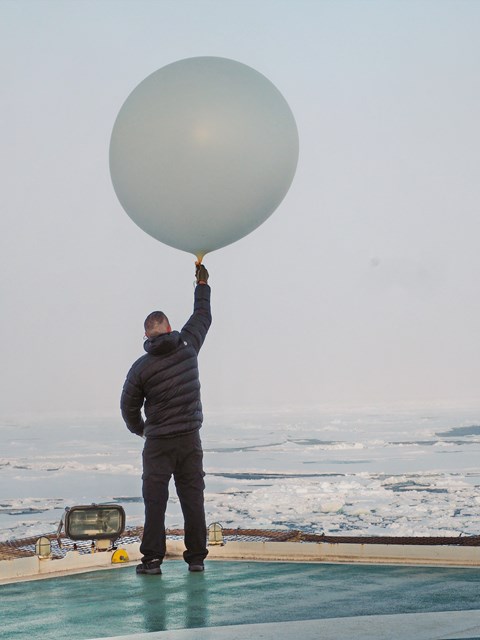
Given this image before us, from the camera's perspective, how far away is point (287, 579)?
4.48m

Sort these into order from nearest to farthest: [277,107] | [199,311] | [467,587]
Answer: [467,587] < [199,311] < [277,107]

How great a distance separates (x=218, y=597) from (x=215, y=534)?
2.01 m

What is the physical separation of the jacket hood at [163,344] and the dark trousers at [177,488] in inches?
18.3

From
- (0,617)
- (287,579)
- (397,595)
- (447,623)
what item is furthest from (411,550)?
(0,617)

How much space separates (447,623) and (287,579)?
Answer: 1.49 metres

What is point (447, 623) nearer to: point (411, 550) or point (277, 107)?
point (411, 550)

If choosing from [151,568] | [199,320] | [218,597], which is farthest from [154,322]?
[218,597]

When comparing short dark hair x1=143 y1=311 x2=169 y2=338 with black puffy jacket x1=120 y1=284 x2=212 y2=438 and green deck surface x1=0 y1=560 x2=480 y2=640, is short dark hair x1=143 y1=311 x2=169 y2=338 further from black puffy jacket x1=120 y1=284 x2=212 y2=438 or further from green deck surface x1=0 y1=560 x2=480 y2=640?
green deck surface x1=0 y1=560 x2=480 y2=640

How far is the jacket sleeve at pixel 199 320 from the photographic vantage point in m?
4.73

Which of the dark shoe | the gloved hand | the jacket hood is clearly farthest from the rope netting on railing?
the gloved hand

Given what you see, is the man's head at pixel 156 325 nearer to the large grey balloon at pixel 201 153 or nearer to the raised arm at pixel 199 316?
the raised arm at pixel 199 316

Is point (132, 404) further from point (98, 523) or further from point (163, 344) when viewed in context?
point (98, 523)

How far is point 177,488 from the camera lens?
4754mm

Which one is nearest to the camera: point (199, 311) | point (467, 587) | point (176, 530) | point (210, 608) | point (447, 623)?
point (447, 623)
